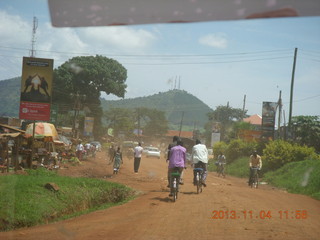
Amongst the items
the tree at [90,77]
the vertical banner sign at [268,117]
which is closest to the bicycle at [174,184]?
the tree at [90,77]

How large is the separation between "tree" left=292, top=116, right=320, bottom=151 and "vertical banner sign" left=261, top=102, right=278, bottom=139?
3.04 metres

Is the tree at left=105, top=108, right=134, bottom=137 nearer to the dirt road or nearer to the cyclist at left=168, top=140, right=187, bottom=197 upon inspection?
the cyclist at left=168, top=140, right=187, bottom=197

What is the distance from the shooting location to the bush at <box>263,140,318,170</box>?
3169cm

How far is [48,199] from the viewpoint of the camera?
10961 millimetres

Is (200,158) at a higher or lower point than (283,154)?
higher

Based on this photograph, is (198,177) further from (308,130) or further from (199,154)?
(308,130)

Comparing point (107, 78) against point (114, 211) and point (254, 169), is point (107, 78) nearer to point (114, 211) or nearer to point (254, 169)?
point (254, 169)

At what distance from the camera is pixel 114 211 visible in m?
10.6

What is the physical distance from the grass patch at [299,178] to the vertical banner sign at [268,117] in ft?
38.5

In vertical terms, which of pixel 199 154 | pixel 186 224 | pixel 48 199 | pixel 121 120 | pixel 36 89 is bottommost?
pixel 48 199

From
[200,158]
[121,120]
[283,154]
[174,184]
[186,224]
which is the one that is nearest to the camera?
[186,224]

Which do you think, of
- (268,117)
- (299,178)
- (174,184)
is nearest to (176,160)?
(174,184)

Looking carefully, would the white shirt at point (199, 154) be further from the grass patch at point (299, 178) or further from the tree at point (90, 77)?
the tree at point (90, 77)

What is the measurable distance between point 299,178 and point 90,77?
74.6 ft
